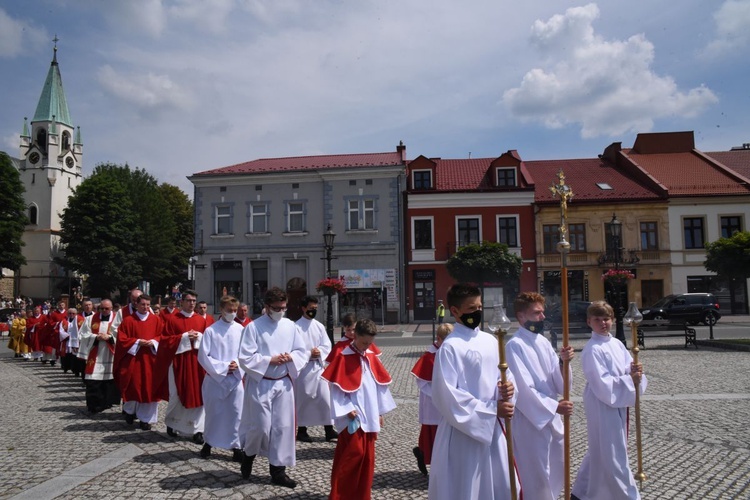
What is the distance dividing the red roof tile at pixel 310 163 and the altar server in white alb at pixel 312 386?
27.5 m

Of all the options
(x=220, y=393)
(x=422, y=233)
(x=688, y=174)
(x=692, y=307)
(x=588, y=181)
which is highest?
(x=688, y=174)

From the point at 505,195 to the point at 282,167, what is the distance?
1409 cm

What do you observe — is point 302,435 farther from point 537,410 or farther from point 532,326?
point 537,410

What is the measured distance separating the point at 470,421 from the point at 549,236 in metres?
32.8

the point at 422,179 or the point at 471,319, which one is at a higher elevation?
the point at 422,179

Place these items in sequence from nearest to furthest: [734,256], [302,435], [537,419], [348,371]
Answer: [537,419] → [348,371] → [302,435] → [734,256]

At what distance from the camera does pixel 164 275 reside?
5062 cm

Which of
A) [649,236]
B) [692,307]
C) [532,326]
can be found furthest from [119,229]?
[532,326]

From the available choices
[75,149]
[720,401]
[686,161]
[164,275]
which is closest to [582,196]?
[686,161]

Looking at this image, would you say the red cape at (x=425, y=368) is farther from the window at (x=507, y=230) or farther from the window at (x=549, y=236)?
Answer: the window at (x=549, y=236)

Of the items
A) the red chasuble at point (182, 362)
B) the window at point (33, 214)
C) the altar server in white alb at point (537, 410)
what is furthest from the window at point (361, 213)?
the window at point (33, 214)

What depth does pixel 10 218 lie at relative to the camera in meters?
45.8

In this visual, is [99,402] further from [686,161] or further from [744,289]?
[686,161]

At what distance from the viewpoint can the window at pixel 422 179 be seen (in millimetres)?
35250
